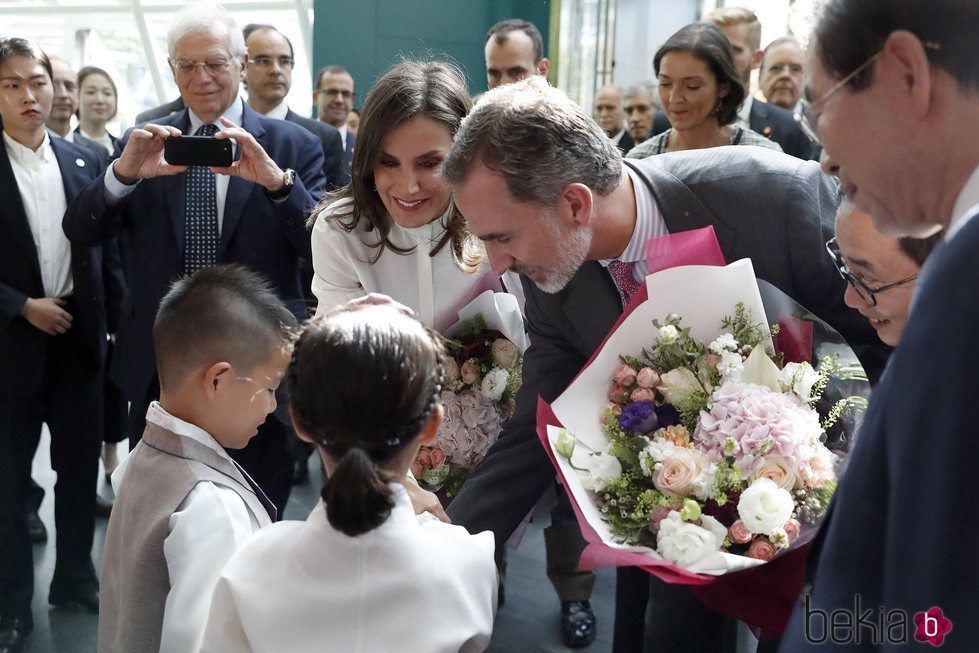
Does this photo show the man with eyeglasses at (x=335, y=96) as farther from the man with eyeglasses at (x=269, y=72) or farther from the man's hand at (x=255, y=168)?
the man's hand at (x=255, y=168)

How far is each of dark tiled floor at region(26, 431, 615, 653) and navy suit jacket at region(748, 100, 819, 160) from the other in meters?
1.81

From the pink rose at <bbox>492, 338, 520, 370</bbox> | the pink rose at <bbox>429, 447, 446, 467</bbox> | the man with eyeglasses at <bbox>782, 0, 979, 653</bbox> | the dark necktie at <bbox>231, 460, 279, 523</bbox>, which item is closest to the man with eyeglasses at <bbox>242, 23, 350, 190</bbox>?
the pink rose at <bbox>492, 338, 520, 370</bbox>

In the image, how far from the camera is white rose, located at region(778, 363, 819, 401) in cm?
158

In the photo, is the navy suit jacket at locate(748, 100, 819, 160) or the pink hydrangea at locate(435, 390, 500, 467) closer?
the pink hydrangea at locate(435, 390, 500, 467)

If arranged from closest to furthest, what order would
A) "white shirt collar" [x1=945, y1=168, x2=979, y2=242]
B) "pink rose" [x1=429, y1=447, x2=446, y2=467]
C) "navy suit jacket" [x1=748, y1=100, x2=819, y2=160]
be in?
"white shirt collar" [x1=945, y1=168, x2=979, y2=242] < "pink rose" [x1=429, y1=447, x2=446, y2=467] < "navy suit jacket" [x1=748, y1=100, x2=819, y2=160]

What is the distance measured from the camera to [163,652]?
152cm

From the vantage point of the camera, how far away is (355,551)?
128 cm

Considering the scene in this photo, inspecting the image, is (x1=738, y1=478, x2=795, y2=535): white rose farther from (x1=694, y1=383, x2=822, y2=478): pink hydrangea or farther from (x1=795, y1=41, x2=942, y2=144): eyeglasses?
(x1=795, y1=41, x2=942, y2=144): eyeglasses

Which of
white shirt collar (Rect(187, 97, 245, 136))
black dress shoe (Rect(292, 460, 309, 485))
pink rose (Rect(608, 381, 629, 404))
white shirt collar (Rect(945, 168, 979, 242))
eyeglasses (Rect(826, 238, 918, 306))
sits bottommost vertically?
black dress shoe (Rect(292, 460, 309, 485))

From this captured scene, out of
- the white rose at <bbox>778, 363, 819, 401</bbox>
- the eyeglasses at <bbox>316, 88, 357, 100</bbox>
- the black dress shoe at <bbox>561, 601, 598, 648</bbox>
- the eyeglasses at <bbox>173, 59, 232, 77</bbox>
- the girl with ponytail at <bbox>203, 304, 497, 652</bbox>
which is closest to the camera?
the girl with ponytail at <bbox>203, 304, 497, 652</bbox>

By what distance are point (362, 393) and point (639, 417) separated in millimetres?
540

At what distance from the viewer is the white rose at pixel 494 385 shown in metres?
2.12

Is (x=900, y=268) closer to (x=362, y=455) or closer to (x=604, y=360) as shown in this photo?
(x=604, y=360)

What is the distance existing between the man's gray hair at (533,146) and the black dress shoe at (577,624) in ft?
5.73
